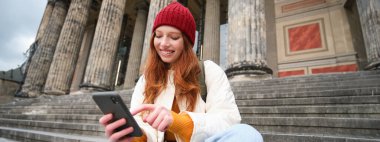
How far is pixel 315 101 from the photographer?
284 centimetres

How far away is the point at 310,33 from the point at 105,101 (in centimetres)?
951

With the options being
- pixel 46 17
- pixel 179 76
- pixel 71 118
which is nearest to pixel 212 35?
pixel 71 118

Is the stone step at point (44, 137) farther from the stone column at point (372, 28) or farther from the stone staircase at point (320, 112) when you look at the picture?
the stone column at point (372, 28)

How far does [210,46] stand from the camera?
10.1 metres

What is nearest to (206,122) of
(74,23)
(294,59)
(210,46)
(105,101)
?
(105,101)

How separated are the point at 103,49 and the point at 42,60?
5.36m

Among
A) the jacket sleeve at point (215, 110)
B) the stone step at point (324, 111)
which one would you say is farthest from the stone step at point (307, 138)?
the jacket sleeve at point (215, 110)

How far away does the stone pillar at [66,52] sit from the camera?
403 inches

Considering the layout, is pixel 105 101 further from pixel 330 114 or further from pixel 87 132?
pixel 87 132

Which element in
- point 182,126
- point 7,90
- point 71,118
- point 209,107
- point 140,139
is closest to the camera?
point 182,126

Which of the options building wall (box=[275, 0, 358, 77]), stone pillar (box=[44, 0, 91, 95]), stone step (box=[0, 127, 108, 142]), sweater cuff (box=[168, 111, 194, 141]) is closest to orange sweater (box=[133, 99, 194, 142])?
sweater cuff (box=[168, 111, 194, 141])

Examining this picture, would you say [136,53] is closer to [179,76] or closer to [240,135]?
[179,76]

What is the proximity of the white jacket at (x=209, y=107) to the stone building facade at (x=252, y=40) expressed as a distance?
4149 millimetres

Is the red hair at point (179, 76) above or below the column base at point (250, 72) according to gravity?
below
